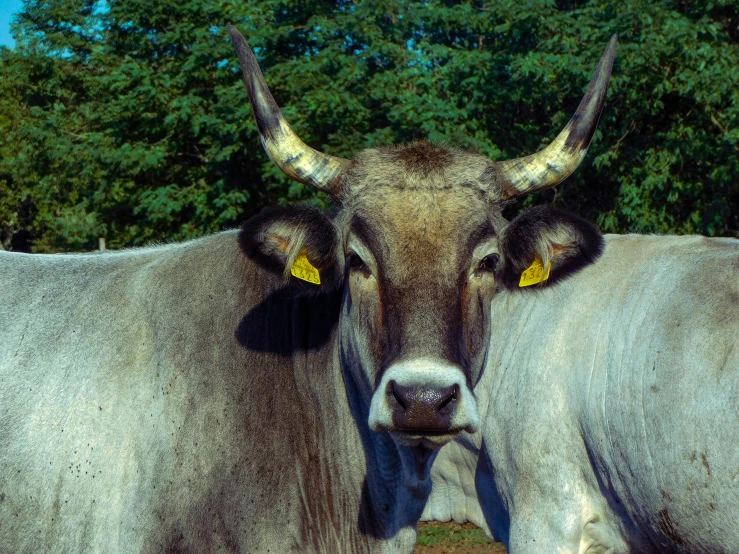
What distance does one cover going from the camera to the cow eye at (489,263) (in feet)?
13.0

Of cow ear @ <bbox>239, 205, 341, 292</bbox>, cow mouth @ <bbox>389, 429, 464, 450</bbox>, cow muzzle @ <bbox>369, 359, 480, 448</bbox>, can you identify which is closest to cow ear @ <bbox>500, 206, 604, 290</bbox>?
cow ear @ <bbox>239, 205, 341, 292</bbox>

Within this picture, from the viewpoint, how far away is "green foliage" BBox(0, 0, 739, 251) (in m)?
10.8

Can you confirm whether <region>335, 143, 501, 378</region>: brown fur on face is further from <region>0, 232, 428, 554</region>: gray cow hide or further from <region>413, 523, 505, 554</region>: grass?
<region>413, 523, 505, 554</region>: grass

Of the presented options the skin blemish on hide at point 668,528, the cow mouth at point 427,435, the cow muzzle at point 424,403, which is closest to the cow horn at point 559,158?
the cow muzzle at point 424,403

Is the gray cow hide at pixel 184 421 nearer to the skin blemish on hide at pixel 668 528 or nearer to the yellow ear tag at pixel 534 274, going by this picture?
the yellow ear tag at pixel 534 274

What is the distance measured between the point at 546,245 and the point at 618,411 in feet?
4.77

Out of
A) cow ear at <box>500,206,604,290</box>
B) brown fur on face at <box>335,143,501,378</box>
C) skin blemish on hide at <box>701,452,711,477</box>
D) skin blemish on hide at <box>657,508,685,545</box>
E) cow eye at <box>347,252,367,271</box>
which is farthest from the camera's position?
skin blemish on hide at <box>657,508,685,545</box>

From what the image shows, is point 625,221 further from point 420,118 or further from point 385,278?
point 385,278

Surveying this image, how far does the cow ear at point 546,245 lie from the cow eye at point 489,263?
0.58 ft

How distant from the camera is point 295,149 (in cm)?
410

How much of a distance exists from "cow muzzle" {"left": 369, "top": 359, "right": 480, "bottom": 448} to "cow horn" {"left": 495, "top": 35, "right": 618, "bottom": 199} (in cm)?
123

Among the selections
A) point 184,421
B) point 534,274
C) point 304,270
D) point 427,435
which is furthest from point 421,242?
point 184,421

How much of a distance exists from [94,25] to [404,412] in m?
15.4

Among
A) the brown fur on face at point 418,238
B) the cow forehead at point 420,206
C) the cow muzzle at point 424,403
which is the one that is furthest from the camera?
the cow forehead at point 420,206
